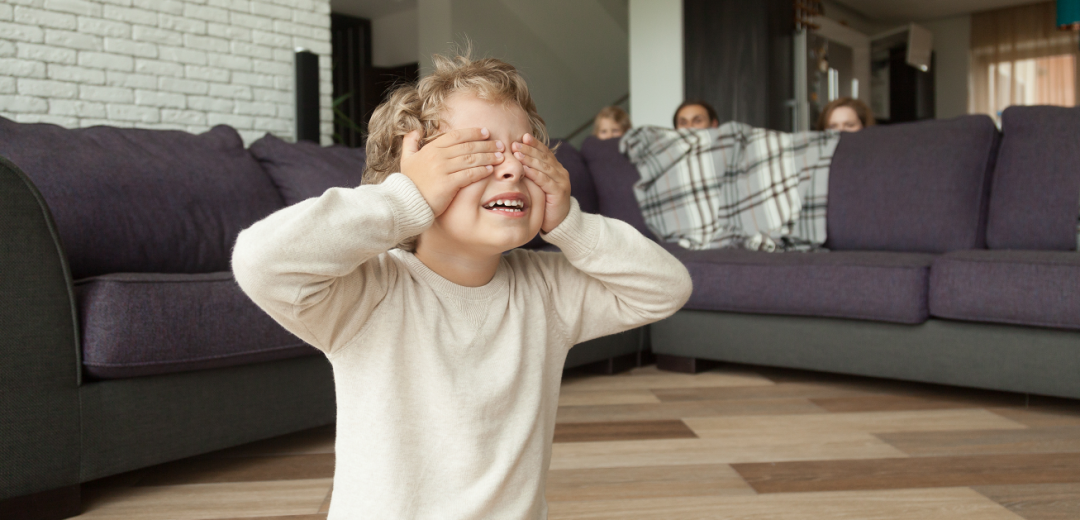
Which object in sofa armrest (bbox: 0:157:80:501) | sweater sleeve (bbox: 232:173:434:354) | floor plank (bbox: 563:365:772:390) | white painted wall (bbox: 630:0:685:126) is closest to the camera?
sweater sleeve (bbox: 232:173:434:354)

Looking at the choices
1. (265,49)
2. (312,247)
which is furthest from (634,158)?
(312,247)

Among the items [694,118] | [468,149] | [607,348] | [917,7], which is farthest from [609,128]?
[917,7]

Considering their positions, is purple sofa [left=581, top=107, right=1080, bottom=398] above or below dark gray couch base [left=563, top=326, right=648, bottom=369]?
above

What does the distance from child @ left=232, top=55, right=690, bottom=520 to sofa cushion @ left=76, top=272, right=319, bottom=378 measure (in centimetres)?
77

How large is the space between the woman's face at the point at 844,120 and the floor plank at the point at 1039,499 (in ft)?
6.37

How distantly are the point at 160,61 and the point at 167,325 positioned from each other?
246 centimetres

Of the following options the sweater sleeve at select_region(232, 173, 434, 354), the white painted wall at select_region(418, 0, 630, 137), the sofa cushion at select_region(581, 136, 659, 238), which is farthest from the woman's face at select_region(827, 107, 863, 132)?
the white painted wall at select_region(418, 0, 630, 137)

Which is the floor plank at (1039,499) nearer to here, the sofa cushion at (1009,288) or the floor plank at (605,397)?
the sofa cushion at (1009,288)

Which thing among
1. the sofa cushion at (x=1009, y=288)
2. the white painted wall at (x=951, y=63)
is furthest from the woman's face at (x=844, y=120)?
the white painted wall at (x=951, y=63)

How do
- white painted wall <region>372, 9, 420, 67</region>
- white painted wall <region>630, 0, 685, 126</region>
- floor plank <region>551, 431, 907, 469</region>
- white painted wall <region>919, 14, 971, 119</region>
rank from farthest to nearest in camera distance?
white painted wall <region>919, 14, 971, 119</region> < white painted wall <region>372, 9, 420, 67</region> < white painted wall <region>630, 0, 685, 126</region> < floor plank <region>551, 431, 907, 469</region>

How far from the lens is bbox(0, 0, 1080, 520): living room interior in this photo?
4.19 feet

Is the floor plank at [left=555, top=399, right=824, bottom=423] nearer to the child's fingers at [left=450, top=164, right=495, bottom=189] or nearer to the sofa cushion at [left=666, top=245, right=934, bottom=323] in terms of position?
the sofa cushion at [left=666, top=245, right=934, bottom=323]

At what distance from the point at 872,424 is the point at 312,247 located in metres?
1.62

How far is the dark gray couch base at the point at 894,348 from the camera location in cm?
184
